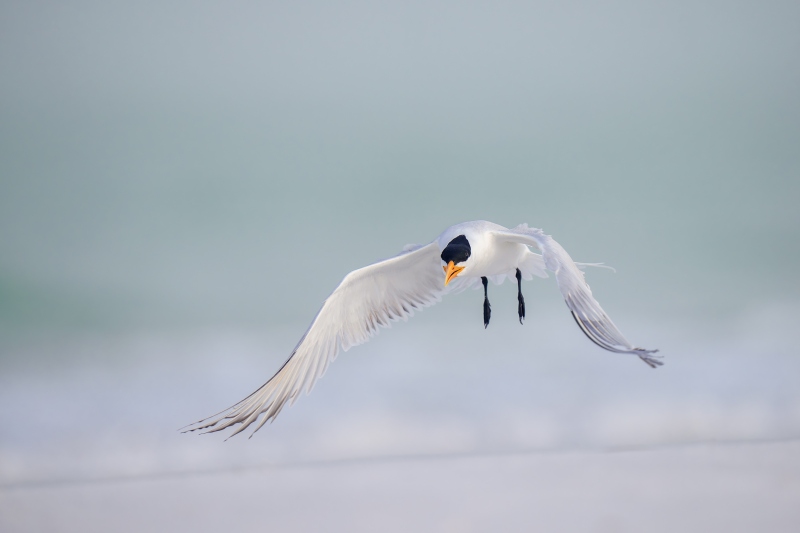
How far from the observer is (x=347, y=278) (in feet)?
11.7

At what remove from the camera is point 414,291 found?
156 inches

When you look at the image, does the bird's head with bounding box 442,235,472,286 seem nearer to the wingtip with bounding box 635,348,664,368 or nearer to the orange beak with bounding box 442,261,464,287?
the orange beak with bounding box 442,261,464,287

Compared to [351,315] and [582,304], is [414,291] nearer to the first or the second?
[351,315]

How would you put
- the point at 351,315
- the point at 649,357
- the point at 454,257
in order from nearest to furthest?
the point at 649,357, the point at 454,257, the point at 351,315

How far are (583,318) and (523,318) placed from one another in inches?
49.5

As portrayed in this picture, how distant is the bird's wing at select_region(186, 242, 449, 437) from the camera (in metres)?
3.29

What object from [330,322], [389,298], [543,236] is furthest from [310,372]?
[543,236]

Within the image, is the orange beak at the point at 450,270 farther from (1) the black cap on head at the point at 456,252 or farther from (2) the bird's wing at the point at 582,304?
(2) the bird's wing at the point at 582,304

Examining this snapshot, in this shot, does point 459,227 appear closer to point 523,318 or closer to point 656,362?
point 523,318

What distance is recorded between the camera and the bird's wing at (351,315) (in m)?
3.29

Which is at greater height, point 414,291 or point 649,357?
point 414,291

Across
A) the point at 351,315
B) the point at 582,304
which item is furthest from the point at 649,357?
the point at 351,315

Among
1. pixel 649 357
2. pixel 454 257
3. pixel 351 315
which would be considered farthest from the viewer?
pixel 351 315

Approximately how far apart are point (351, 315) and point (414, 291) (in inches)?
14.7
